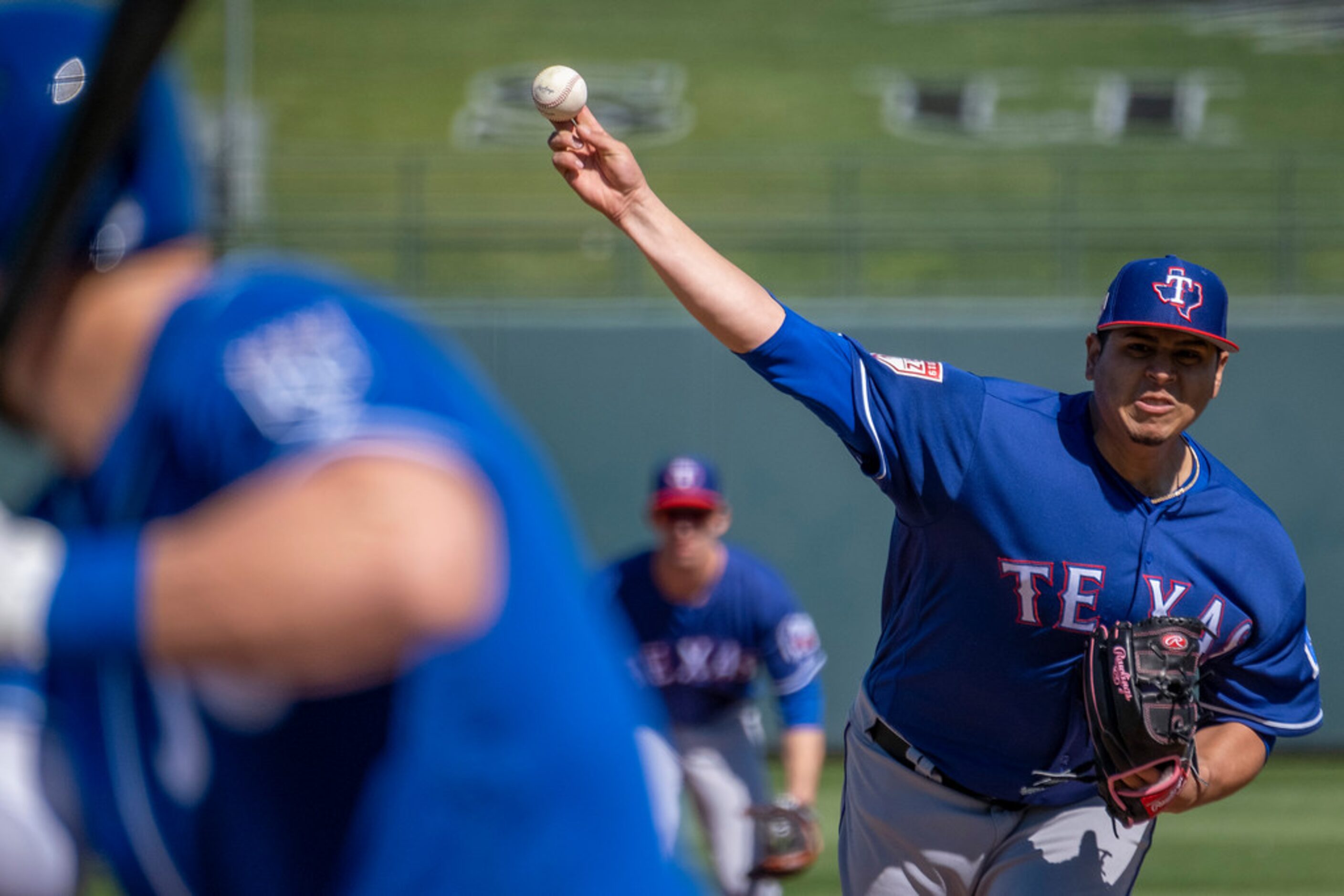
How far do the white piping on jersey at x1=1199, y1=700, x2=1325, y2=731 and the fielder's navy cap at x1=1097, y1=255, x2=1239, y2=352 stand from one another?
0.84 meters

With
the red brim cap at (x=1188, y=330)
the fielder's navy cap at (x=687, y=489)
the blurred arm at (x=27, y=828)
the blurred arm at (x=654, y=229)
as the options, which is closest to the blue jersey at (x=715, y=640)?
the fielder's navy cap at (x=687, y=489)

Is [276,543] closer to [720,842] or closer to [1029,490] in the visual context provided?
[1029,490]

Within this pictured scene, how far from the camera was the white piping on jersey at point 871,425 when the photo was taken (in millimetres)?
3387

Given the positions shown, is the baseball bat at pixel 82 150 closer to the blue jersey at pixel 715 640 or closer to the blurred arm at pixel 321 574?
the blurred arm at pixel 321 574

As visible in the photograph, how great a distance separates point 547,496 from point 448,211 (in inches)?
615

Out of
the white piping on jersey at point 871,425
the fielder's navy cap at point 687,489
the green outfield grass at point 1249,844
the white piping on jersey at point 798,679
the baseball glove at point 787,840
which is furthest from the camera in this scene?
the green outfield grass at point 1249,844

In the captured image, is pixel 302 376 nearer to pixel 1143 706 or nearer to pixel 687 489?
pixel 1143 706

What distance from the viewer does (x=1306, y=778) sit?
9.16 m

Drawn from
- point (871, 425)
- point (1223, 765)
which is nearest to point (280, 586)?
point (871, 425)

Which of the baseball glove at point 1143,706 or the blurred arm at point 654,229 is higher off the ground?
the blurred arm at point 654,229

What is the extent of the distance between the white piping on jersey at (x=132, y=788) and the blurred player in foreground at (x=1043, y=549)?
210cm

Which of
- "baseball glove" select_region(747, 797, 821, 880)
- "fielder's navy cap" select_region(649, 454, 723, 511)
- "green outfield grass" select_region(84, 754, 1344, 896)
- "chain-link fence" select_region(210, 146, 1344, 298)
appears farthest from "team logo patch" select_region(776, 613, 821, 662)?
"chain-link fence" select_region(210, 146, 1344, 298)

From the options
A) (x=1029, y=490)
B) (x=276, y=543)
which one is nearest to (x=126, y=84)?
(x=276, y=543)

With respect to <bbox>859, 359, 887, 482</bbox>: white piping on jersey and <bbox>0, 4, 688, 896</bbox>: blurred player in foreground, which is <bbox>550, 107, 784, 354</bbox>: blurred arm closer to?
<bbox>859, 359, 887, 482</bbox>: white piping on jersey
